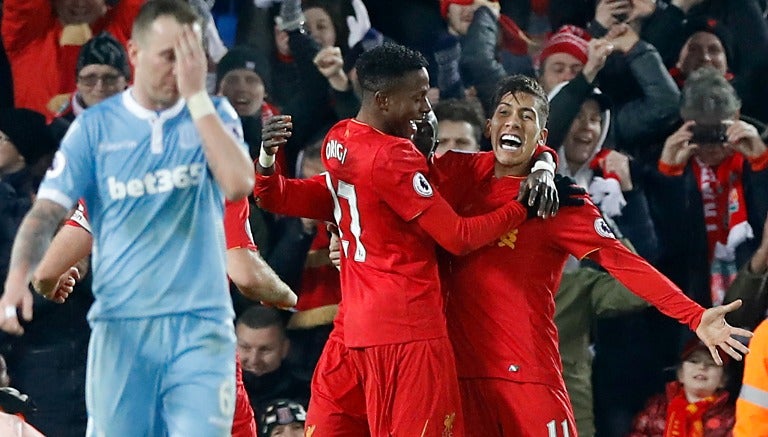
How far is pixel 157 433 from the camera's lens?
4578 millimetres

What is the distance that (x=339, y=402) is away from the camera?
568 cm

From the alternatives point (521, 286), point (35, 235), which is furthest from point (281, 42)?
point (35, 235)

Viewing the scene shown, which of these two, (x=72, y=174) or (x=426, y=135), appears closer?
(x=72, y=174)

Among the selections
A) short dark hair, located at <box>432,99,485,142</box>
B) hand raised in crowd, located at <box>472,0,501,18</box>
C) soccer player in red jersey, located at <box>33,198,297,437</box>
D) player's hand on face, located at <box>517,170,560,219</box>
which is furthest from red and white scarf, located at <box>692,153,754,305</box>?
soccer player in red jersey, located at <box>33,198,297,437</box>

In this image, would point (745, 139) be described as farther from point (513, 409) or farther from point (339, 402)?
point (339, 402)

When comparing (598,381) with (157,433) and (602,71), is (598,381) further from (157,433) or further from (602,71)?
(157,433)

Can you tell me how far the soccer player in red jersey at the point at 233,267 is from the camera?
5.01m

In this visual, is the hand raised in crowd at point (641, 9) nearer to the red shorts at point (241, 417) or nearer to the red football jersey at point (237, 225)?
the red football jersey at point (237, 225)

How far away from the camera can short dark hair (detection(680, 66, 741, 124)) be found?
26.4 ft

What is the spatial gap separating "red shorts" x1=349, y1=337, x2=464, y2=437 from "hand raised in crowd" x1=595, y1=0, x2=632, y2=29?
3.55 m

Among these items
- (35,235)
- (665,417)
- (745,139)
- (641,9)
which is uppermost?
(641,9)

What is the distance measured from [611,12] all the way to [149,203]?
461 cm

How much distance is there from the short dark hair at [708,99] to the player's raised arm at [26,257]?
445 cm

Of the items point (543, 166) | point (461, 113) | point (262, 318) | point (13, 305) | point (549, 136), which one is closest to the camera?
A: point (13, 305)
